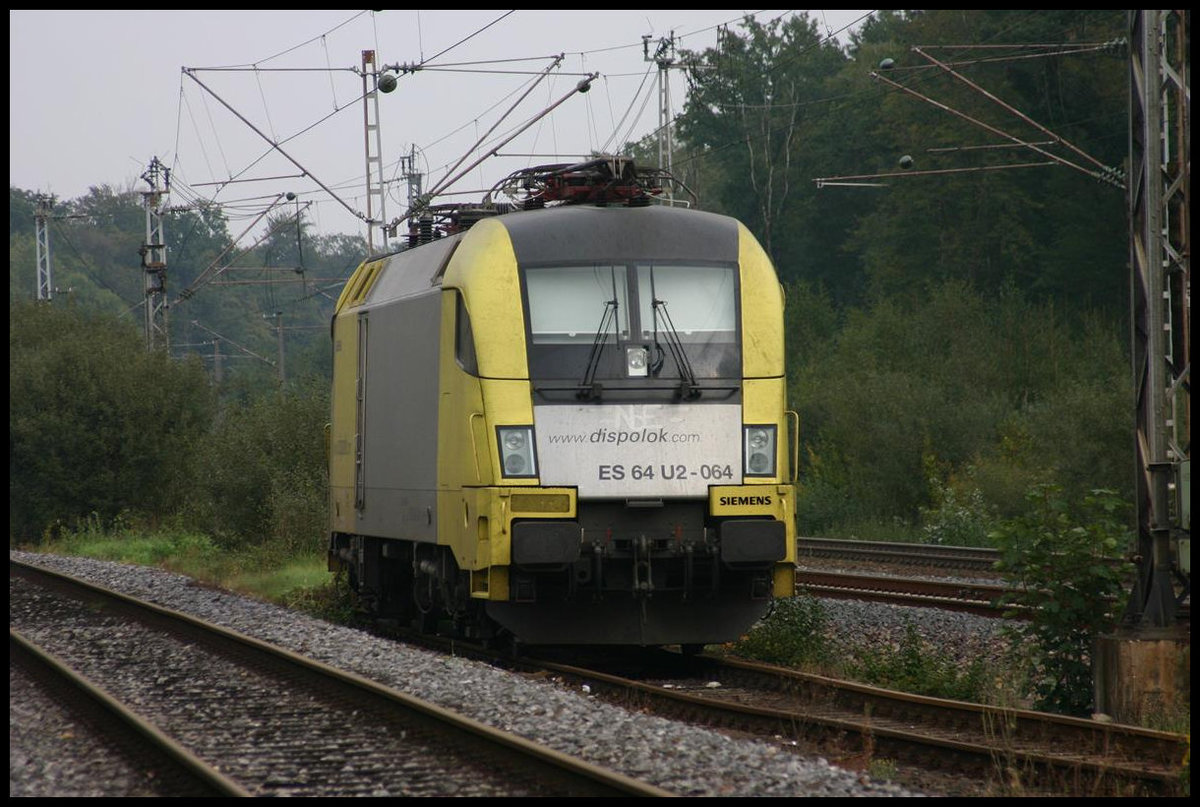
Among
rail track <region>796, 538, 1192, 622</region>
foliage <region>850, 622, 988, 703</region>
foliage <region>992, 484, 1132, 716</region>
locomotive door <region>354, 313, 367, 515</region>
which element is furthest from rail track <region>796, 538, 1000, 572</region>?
foliage <region>992, 484, 1132, 716</region>

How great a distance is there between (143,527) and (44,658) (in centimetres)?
2341

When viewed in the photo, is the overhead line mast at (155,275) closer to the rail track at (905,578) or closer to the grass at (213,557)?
the grass at (213,557)

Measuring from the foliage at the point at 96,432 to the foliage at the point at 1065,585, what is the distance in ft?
89.5

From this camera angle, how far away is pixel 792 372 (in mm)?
43500

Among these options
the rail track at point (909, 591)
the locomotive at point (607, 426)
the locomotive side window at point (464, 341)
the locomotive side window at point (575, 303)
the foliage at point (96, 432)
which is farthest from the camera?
the foliage at point (96, 432)

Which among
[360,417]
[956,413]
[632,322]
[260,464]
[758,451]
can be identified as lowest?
[260,464]

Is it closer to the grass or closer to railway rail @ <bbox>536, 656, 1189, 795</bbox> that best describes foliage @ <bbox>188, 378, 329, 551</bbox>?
the grass

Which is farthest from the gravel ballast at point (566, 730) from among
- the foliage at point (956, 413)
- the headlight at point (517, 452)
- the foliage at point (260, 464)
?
the foliage at point (956, 413)

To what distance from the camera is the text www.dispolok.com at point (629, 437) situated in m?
11.6

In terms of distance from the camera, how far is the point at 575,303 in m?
11.9

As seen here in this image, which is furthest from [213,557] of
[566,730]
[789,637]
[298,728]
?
[566,730]

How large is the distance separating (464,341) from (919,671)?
14.0 feet

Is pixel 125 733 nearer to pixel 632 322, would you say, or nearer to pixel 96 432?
pixel 632 322

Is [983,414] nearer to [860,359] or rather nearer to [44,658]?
[860,359]
